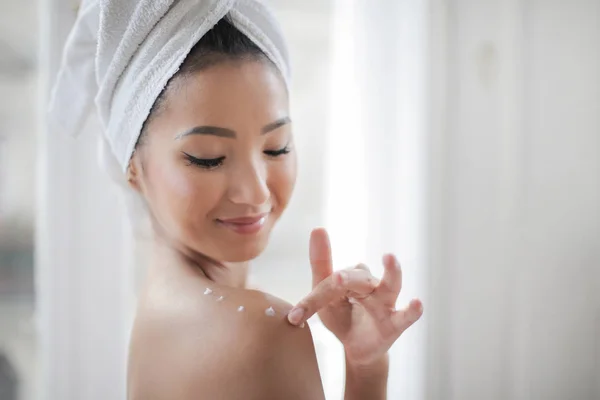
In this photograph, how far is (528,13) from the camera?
3.63 ft

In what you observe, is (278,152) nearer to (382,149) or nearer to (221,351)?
(221,351)

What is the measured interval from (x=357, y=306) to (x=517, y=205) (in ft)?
2.24

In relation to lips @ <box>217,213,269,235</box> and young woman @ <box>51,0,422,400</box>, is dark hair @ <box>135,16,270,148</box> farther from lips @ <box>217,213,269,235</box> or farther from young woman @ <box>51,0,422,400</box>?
lips @ <box>217,213,269,235</box>

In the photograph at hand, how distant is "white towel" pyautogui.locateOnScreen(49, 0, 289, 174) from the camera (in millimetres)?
512

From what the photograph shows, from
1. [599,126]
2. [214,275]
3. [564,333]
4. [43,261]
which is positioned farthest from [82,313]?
[599,126]

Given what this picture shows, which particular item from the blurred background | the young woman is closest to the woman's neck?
the young woman

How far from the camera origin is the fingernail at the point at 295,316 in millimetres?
489

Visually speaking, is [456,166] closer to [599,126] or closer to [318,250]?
[599,126]

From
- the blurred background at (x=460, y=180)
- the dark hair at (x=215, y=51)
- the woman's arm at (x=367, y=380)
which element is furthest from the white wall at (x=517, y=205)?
the dark hair at (x=215, y=51)

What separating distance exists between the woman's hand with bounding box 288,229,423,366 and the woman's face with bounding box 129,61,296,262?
67mm

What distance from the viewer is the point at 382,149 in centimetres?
107

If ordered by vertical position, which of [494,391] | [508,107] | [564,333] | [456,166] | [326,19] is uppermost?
[326,19]

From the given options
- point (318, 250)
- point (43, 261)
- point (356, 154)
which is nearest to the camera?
point (318, 250)

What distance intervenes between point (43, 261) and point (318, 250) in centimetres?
52
